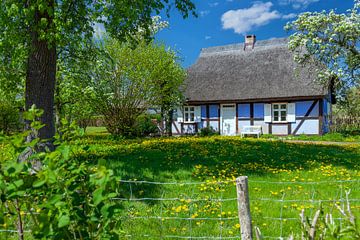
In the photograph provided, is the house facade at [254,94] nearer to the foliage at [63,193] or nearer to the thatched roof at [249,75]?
the thatched roof at [249,75]

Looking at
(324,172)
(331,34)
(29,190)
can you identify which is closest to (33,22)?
(29,190)

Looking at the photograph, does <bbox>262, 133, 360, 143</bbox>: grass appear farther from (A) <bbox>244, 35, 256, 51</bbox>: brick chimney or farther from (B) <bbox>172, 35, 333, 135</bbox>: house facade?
(A) <bbox>244, 35, 256, 51</bbox>: brick chimney

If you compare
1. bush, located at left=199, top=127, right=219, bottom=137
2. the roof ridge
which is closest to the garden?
bush, located at left=199, top=127, right=219, bottom=137

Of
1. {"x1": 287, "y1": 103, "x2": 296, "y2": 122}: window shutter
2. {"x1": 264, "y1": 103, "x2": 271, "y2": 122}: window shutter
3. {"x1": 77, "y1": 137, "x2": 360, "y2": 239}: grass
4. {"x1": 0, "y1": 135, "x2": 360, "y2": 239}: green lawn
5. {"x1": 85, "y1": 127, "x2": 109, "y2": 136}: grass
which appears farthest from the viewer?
{"x1": 264, "y1": 103, "x2": 271, "y2": 122}: window shutter

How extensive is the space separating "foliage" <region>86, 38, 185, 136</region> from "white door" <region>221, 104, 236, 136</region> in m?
6.39

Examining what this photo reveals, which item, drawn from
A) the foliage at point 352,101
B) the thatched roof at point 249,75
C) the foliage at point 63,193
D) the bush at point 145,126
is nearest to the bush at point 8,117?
the bush at point 145,126

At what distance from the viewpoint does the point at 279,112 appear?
22.3 metres

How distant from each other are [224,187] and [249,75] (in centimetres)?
1938

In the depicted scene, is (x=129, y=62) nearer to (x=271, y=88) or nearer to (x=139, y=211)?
(x=271, y=88)

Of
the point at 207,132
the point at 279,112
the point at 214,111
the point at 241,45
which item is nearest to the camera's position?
the point at 279,112

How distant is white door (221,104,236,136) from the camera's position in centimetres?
2395

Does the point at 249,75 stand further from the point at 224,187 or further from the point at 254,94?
the point at 224,187

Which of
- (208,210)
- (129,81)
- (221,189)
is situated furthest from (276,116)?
(208,210)

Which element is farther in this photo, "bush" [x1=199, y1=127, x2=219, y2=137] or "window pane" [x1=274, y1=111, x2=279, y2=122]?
"bush" [x1=199, y1=127, x2=219, y2=137]
